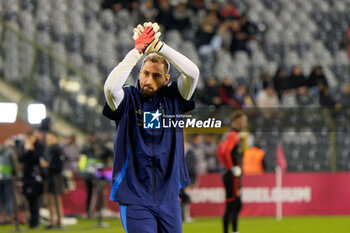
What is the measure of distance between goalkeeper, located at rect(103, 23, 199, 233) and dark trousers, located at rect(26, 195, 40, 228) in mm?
9254

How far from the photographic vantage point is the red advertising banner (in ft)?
54.2

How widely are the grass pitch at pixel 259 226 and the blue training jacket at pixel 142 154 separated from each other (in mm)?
8533

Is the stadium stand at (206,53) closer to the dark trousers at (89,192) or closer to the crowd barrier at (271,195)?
the crowd barrier at (271,195)

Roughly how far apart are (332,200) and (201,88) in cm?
438

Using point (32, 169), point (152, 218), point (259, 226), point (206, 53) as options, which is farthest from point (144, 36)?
point (206, 53)

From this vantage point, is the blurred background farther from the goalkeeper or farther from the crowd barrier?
the goalkeeper

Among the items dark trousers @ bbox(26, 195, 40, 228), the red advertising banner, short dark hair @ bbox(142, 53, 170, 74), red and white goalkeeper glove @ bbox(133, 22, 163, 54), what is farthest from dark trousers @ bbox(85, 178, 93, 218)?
red and white goalkeeper glove @ bbox(133, 22, 163, 54)

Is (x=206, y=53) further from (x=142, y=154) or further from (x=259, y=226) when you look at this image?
(x=142, y=154)

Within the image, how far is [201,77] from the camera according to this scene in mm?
18594

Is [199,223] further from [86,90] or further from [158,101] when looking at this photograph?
[158,101]

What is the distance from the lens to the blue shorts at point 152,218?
4605mm

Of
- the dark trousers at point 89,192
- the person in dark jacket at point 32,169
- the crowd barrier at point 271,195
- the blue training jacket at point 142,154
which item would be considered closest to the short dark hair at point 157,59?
the blue training jacket at point 142,154

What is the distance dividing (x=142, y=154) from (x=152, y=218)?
0.44 metres

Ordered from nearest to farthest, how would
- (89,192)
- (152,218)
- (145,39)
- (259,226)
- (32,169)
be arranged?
(145,39) < (152,218) < (32,169) < (259,226) < (89,192)
